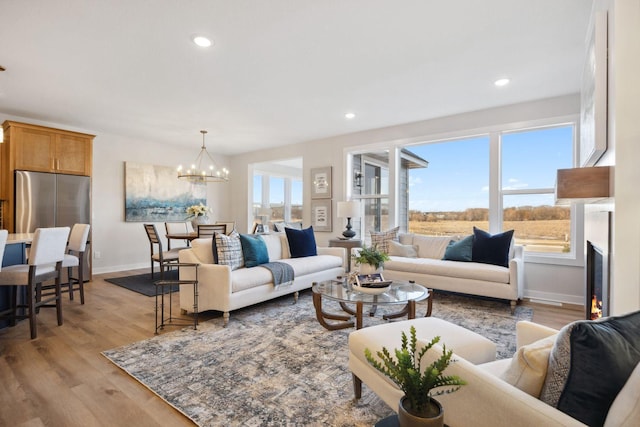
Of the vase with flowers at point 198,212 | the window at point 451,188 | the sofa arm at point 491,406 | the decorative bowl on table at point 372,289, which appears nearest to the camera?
the sofa arm at point 491,406

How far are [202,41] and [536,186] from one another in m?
4.39

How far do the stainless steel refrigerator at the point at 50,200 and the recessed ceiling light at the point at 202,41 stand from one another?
364 cm

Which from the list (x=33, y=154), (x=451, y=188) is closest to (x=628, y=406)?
(x=451, y=188)

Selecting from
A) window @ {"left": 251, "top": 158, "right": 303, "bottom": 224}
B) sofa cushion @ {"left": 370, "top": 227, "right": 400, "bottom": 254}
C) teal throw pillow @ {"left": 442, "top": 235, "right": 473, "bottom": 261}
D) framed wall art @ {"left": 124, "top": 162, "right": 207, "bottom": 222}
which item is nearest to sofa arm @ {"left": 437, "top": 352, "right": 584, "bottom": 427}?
teal throw pillow @ {"left": 442, "top": 235, "right": 473, "bottom": 261}

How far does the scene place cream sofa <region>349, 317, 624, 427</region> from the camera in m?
0.94

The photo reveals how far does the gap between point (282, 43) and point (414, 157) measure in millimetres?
3335

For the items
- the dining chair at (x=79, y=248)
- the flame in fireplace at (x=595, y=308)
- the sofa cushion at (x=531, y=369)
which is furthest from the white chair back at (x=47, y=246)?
the flame in fireplace at (x=595, y=308)

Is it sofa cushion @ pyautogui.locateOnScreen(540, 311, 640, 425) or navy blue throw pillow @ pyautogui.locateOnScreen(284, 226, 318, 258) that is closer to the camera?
sofa cushion @ pyautogui.locateOnScreen(540, 311, 640, 425)

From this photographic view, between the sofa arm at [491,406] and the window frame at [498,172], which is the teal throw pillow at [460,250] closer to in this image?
the window frame at [498,172]

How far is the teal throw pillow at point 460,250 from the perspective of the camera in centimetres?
430

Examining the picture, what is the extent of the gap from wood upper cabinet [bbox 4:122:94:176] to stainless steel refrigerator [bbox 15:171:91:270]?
118mm

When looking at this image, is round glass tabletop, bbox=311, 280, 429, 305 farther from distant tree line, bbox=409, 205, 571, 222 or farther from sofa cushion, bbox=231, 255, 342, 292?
distant tree line, bbox=409, 205, 571, 222

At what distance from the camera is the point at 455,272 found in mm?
4008

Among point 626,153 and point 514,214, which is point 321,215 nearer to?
point 514,214
